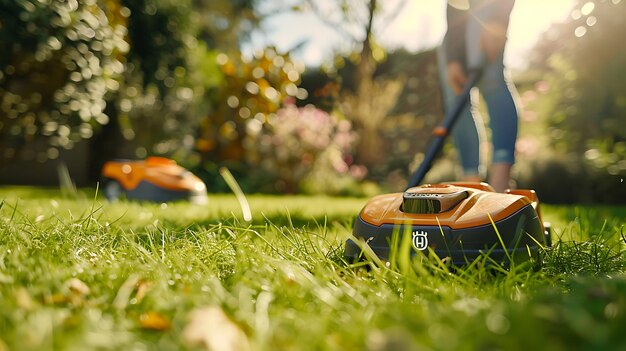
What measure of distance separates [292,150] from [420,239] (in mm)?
6217

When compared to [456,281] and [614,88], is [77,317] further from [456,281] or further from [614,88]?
[614,88]

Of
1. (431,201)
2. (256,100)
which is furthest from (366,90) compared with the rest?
(431,201)

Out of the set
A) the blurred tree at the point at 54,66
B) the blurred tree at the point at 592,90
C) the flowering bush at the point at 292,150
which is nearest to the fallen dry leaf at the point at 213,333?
the blurred tree at the point at 54,66

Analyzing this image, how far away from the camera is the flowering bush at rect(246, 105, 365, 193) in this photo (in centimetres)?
781

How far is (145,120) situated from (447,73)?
6.38 metres

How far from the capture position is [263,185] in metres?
7.71

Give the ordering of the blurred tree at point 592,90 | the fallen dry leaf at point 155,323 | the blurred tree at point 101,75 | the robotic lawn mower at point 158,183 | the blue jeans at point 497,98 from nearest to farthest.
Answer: the fallen dry leaf at point 155,323 < the blue jeans at point 497,98 < the blurred tree at point 101,75 < the robotic lawn mower at point 158,183 < the blurred tree at point 592,90

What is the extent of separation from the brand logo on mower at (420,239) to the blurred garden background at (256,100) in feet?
7.05

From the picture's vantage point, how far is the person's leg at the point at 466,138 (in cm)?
294

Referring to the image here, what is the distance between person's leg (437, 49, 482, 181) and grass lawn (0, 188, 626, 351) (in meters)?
1.12

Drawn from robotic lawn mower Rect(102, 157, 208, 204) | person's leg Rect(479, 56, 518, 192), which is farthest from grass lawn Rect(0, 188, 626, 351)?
robotic lawn mower Rect(102, 157, 208, 204)

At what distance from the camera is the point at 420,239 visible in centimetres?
167

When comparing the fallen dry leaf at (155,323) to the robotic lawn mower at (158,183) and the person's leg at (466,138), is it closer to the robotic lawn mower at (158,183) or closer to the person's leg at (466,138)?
the person's leg at (466,138)

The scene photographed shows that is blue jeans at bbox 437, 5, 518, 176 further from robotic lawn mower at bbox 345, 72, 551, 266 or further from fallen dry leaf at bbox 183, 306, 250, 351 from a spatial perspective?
fallen dry leaf at bbox 183, 306, 250, 351
